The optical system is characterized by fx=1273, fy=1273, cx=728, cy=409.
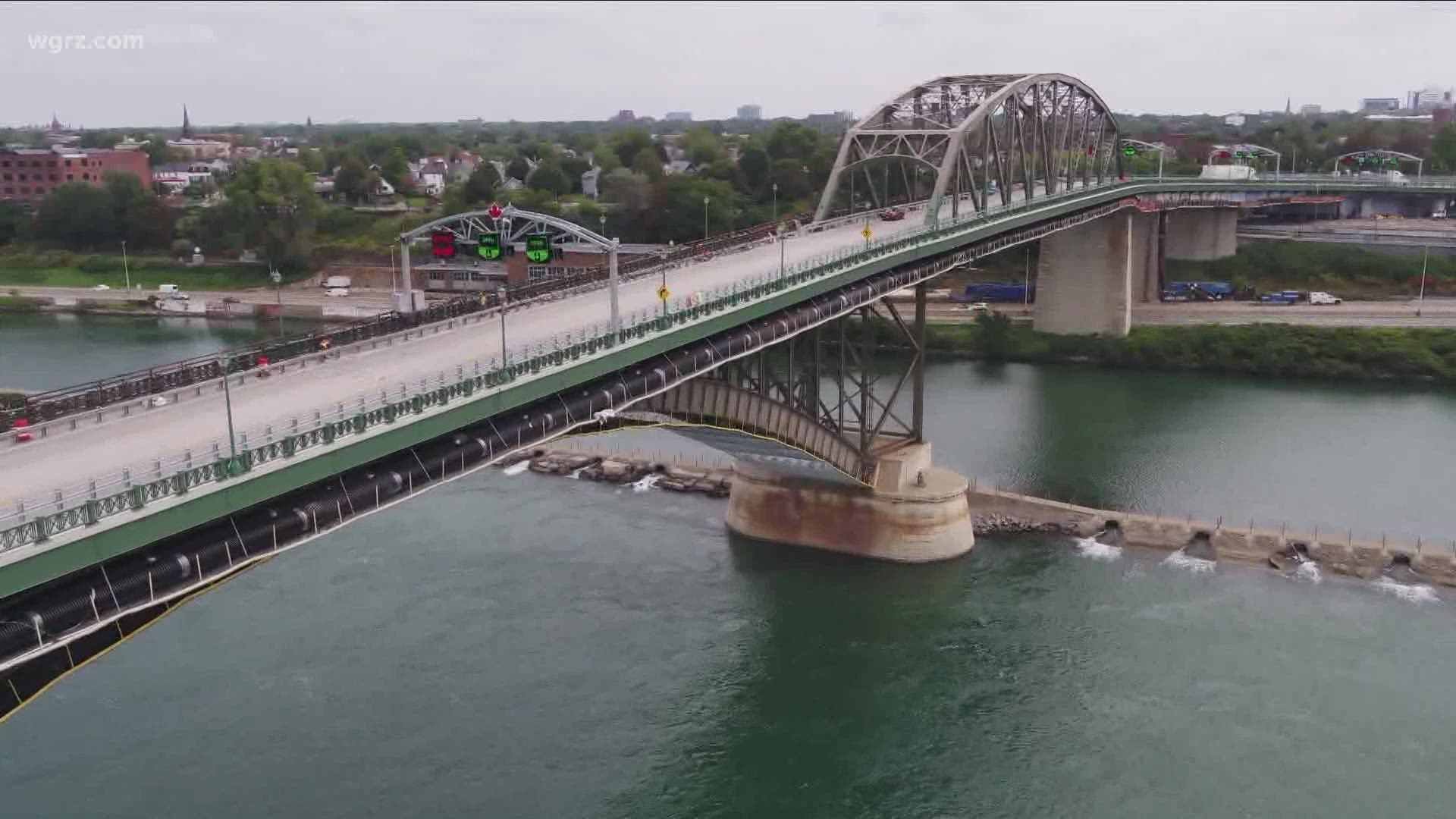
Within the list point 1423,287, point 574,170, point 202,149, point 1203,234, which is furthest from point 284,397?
point 202,149

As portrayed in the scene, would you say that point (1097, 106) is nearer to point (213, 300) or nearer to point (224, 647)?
point (224, 647)

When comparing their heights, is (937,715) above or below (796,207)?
below

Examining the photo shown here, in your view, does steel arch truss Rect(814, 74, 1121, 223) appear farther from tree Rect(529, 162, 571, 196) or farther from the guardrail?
tree Rect(529, 162, 571, 196)

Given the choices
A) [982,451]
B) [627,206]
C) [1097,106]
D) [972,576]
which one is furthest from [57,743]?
[627,206]

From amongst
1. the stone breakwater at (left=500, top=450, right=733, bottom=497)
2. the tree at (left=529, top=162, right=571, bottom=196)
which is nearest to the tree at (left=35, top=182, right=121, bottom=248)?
the tree at (left=529, top=162, right=571, bottom=196)

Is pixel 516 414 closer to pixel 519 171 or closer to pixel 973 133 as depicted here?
pixel 973 133
